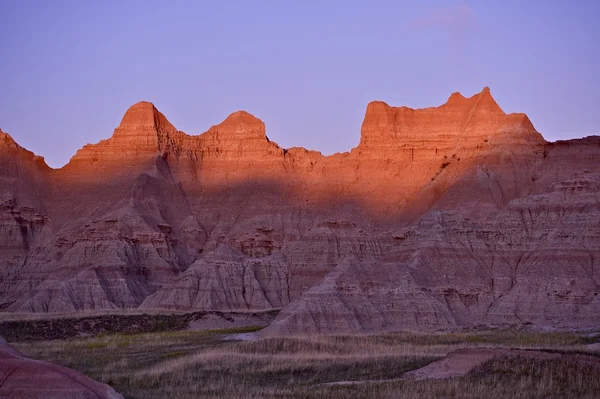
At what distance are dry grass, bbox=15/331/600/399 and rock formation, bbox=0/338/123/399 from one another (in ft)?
27.3

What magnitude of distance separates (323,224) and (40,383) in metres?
95.4

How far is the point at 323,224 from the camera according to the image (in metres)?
123

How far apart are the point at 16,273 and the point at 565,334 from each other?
76454mm

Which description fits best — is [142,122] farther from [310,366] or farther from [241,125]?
[310,366]

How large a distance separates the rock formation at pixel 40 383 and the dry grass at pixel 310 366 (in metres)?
8.33

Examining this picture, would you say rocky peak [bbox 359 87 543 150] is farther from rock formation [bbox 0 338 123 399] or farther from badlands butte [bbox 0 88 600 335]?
rock formation [bbox 0 338 123 399]

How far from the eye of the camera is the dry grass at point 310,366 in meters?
34.4

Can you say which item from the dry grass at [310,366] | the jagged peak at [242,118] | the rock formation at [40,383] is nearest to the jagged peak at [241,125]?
the jagged peak at [242,118]

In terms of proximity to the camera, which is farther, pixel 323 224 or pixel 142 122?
pixel 142 122

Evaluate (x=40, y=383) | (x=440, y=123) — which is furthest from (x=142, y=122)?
(x=40, y=383)

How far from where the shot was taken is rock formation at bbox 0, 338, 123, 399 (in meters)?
27.3

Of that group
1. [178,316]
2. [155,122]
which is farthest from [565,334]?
[155,122]

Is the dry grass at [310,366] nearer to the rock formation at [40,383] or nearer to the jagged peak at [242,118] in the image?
the rock formation at [40,383]

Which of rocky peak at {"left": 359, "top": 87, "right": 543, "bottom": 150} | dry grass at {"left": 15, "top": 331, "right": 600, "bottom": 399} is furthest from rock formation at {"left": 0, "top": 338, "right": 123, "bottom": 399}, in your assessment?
rocky peak at {"left": 359, "top": 87, "right": 543, "bottom": 150}
